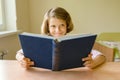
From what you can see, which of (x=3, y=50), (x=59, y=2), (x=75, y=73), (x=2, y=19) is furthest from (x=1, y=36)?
(x=75, y=73)

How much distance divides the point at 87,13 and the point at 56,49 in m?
1.75

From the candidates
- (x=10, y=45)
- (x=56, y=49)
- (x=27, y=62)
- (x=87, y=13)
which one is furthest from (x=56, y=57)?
(x=87, y=13)

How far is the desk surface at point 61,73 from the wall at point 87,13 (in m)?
1.50

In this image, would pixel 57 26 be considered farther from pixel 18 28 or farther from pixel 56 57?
pixel 18 28

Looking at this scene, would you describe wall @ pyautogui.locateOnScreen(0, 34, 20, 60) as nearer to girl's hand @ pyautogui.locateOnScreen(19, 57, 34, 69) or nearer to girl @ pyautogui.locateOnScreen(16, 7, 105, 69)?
girl @ pyautogui.locateOnScreen(16, 7, 105, 69)

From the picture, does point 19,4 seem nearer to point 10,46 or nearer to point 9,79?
point 10,46

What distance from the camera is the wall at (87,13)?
2.76 meters

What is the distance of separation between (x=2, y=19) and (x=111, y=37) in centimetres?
120

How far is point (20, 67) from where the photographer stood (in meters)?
1.33

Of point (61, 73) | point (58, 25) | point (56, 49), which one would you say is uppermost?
point (58, 25)

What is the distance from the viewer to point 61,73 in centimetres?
121

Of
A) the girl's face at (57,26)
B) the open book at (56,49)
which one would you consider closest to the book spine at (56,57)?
the open book at (56,49)

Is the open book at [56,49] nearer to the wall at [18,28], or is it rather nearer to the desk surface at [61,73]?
the desk surface at [61,73]

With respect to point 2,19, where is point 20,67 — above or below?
below
